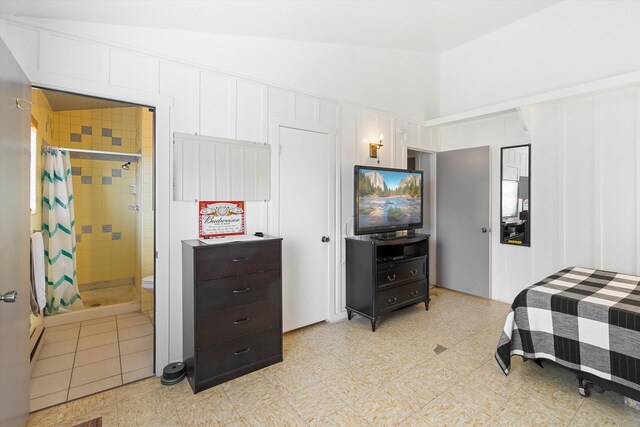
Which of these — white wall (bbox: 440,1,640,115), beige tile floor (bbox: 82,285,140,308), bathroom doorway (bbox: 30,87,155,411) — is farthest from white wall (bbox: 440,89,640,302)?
beige tile floor (bbox: 82,285,140,308)

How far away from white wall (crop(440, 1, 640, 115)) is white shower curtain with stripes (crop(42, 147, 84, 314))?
16.3 feet

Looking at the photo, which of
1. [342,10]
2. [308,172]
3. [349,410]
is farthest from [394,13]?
[349,410]

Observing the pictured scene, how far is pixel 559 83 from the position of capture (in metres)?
3.33

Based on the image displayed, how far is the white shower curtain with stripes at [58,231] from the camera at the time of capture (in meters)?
3.31

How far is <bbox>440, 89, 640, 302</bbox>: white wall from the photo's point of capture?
2.94 meters

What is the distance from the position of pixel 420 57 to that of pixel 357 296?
3.33 m

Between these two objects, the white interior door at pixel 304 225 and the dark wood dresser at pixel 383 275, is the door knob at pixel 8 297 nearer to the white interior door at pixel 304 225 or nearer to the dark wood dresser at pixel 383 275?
the white interior door at pixel 304 225

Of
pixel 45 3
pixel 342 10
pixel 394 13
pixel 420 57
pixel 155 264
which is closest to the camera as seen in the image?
pixel 45 3

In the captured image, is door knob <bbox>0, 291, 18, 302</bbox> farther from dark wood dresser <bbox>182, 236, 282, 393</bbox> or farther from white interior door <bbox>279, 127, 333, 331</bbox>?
white interior door <bbox>279, 127, 333, 331</bbox>

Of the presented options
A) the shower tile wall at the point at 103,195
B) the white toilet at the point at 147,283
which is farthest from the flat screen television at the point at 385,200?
the shower tile wall at the point at 103,195

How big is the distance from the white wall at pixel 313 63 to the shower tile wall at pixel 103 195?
2272mm

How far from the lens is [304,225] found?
10.2ft

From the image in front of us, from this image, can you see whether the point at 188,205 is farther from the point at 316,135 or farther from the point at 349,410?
the point at 349,410

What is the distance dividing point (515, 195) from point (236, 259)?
3492 millimetres
